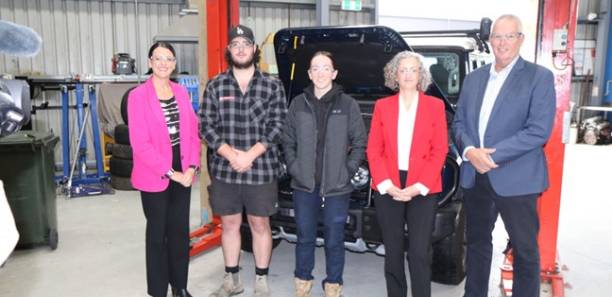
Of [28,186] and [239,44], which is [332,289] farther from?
[28,186]

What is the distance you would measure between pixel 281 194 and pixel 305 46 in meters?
1.01

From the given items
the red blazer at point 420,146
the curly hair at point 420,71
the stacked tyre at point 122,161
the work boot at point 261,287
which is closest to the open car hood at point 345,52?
the curly hair at point 420,71

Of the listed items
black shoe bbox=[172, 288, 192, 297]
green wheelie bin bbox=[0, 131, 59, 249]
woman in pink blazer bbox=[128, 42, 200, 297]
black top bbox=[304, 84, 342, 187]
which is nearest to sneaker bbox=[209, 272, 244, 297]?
black shoe bbox=[172, 288, 192, 297]

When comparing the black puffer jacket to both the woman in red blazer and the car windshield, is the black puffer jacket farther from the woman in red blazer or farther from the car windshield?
the car windshield

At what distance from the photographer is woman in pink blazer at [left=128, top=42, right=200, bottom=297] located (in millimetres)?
2656

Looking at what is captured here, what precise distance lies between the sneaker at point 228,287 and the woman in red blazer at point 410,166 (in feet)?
3.46

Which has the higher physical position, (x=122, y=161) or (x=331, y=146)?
(x=331, y=146)

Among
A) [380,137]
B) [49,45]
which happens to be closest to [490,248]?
[380,137]

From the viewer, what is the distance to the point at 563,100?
2.94 m

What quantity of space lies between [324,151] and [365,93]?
0.97 meters

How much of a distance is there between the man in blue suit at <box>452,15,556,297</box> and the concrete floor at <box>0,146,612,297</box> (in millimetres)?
869

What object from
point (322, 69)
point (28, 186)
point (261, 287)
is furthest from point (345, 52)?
point (28, 186)

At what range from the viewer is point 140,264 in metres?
3.76

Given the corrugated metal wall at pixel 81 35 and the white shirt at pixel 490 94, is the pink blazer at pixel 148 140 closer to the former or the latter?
the white shirt at pixel 490 94
